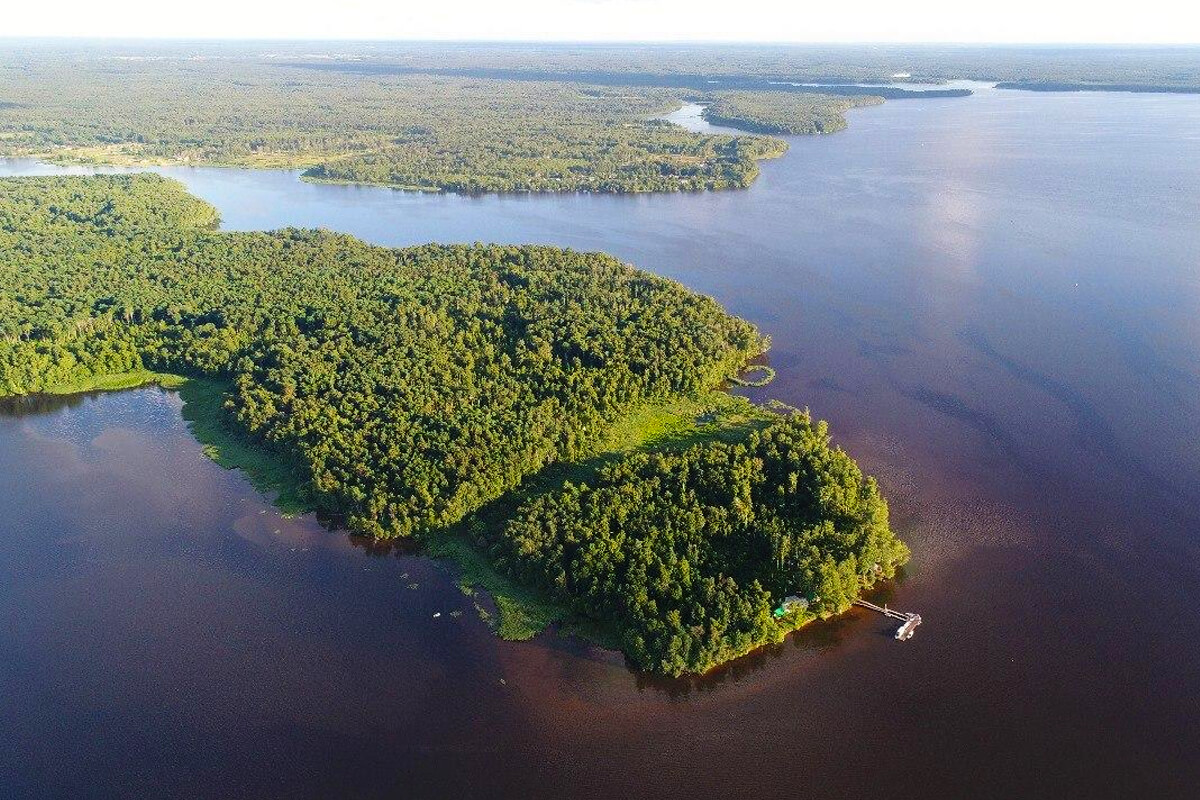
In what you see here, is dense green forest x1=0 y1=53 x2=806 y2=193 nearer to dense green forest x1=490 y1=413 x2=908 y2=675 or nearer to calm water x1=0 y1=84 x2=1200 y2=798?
calm water x1=0 y1=84 x2=1200 y2=798

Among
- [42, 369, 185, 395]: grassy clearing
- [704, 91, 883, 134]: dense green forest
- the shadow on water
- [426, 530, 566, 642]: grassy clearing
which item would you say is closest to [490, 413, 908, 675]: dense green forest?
[426, 530, 566, 642]: grassy clearing

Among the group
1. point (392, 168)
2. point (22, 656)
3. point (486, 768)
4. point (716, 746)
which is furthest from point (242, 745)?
point (392, 168)

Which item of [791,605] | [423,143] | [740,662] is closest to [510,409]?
[791,605]

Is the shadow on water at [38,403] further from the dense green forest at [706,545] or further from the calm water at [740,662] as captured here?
the dense green forest at [706,545]

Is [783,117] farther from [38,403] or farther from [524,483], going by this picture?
[38,403]

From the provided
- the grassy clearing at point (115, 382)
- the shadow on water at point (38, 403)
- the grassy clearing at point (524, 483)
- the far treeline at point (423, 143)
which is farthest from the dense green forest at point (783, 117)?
the shadow on water at point (38, 403)
